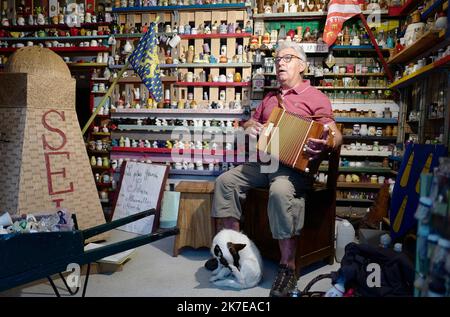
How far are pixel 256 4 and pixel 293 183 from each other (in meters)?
2.98

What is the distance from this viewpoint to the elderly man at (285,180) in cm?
239

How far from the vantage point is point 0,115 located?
3.01 metres

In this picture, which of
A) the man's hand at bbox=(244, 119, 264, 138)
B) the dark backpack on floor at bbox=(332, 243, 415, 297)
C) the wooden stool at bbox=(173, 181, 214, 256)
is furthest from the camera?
the wooden stool at bbox=(173, 181, 214, 256)

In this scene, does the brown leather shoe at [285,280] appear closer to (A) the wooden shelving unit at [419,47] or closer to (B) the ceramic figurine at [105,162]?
(A) the wooden shelving unit at [419,47]

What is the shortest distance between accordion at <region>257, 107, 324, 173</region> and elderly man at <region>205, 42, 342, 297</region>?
72mm

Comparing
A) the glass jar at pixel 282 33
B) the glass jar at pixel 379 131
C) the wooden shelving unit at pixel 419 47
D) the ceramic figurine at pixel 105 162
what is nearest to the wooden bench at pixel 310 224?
the wooden shelving unit at pixel 419 47

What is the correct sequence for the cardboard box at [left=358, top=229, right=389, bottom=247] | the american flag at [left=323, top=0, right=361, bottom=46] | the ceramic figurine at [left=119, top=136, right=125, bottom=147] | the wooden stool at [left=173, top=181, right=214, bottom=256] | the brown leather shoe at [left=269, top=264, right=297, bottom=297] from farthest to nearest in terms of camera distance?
the ceramic figurine at [left=119, top=136, right=125, bottom=147] → the american flag at [left=323, top=0, right=361, bottom=46] → the wooden stool at [left=173, top=181, right=214, bottom=256] → the cardboard box at [left=358, top=229, right=389, bottom=247] → the brown leather shoe at [left=269, top=264, right=297, bottom=297]

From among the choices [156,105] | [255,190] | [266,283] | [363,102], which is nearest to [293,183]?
[255,190]

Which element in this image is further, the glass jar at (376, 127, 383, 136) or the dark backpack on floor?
the glass jar at (376, 127, 383, 136)

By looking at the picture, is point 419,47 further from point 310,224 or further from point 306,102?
point 310,224

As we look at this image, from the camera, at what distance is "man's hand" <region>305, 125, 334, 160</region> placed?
8.01 feet

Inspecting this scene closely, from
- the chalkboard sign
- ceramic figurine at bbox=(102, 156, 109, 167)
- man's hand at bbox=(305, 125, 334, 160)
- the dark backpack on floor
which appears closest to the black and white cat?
man's hand at bbox=(305, 125, 334, 160)
